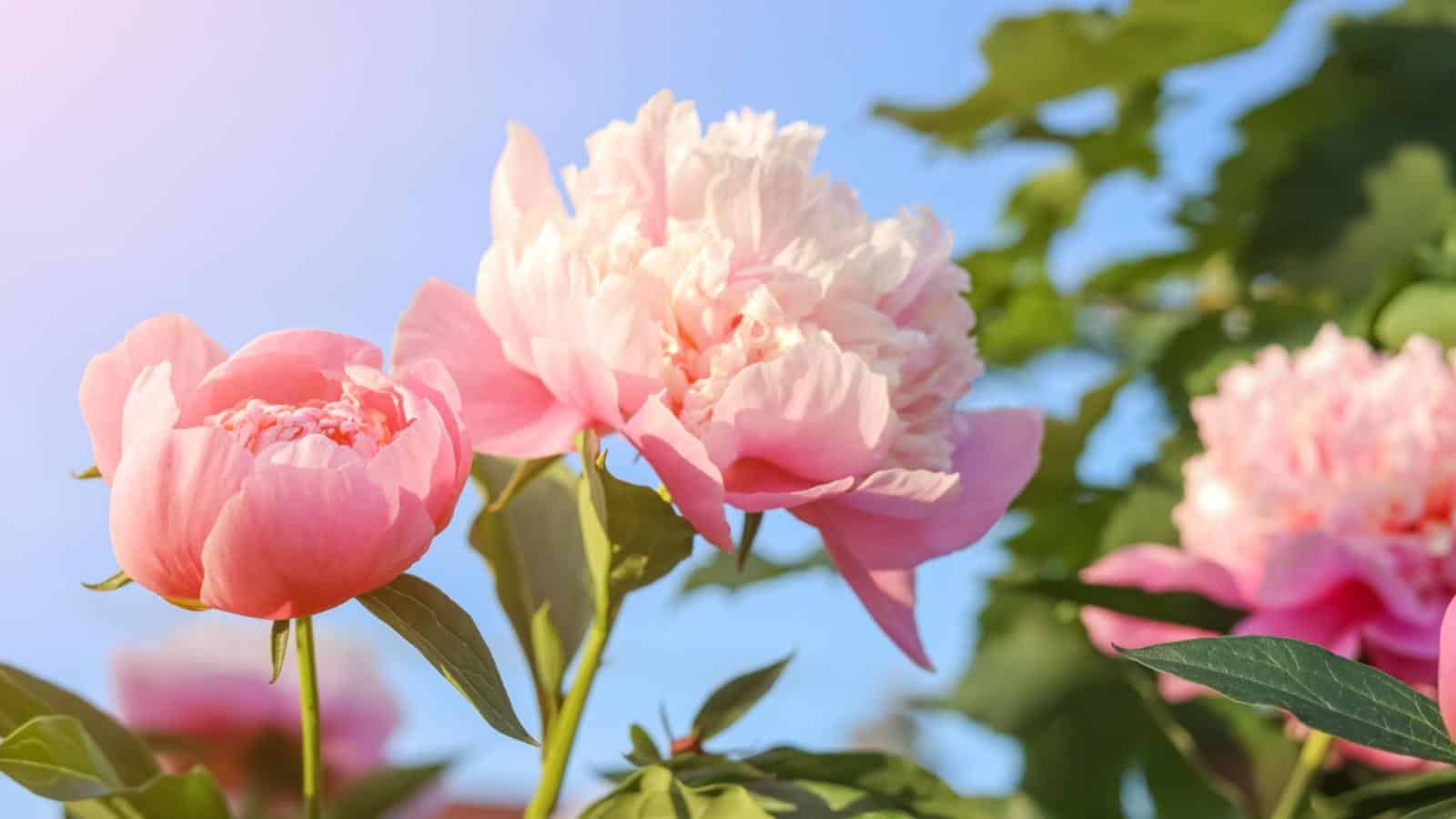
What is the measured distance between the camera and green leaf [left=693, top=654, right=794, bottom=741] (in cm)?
38

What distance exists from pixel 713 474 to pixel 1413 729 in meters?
0.17

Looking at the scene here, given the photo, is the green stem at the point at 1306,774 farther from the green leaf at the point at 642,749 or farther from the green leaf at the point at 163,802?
the green leaf at the point at 163,802

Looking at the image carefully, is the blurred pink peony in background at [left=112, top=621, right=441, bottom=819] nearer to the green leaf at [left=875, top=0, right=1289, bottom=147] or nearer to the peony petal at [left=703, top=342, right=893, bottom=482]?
the peony petal at [left=703, top=342, right=893, bottom=482]

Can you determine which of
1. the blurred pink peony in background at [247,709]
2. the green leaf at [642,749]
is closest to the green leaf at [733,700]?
the green leaf at [642,749]

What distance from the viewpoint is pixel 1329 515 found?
0.54 m

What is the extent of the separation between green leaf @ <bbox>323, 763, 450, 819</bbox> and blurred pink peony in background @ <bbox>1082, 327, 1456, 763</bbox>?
10.5 inches

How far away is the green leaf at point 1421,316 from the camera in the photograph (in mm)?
627

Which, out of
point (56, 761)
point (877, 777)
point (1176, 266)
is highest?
point (56, 761)

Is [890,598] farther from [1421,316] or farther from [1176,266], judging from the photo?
[1176,266]

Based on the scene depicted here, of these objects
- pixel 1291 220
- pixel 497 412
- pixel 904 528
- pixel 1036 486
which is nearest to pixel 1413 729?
pixel 904 528

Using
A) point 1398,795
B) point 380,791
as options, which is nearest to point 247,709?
point 380,791

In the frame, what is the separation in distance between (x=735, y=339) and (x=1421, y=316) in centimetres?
42

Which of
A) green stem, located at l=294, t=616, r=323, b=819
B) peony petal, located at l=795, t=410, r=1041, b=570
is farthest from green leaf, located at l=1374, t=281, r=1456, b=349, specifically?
green stem, located at l=294, t=616, r=323, b=819

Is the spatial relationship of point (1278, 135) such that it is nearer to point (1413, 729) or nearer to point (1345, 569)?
point (1345, 569)
